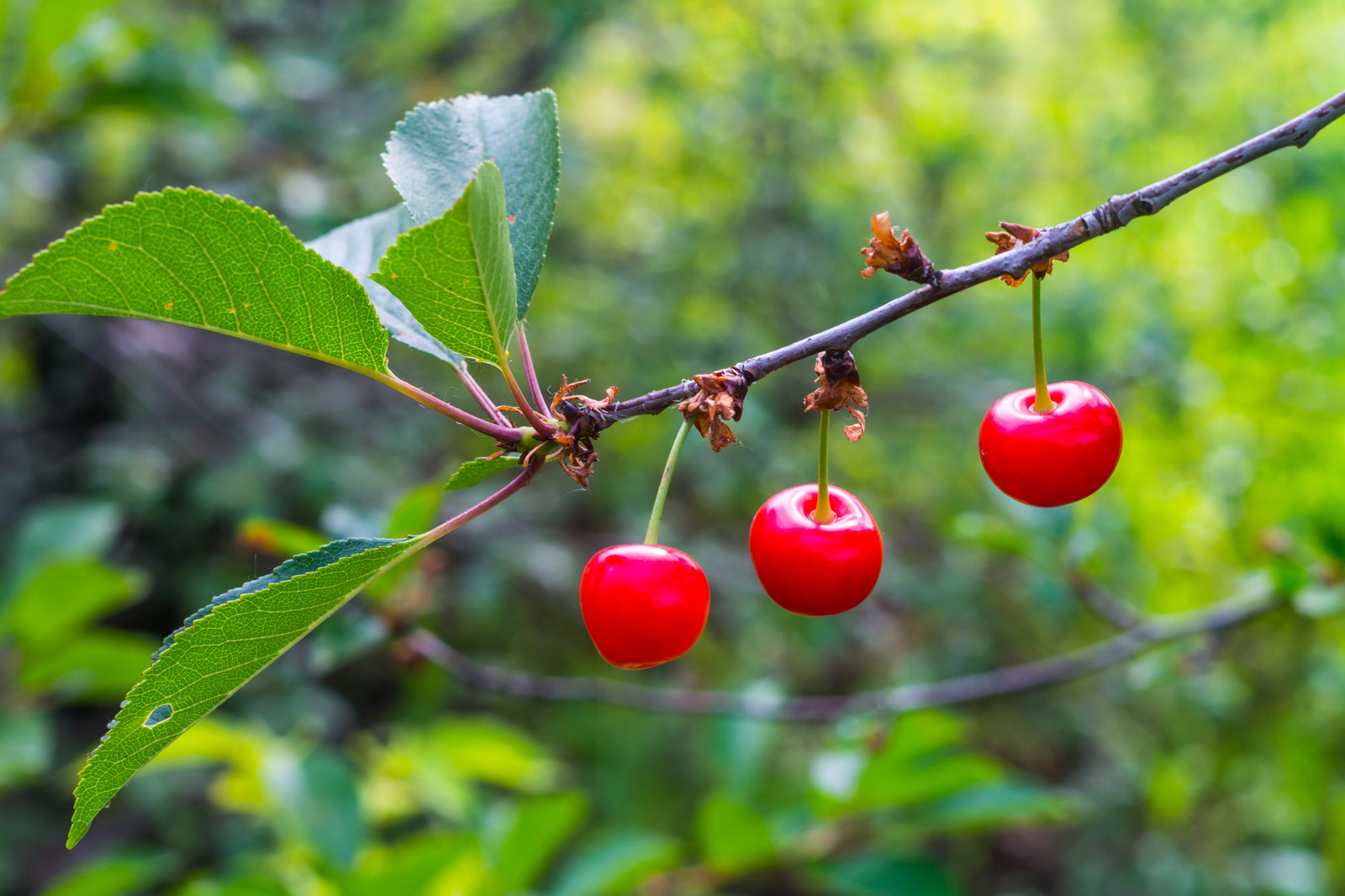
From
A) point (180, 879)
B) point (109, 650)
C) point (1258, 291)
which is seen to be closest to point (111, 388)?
point (180, 879)

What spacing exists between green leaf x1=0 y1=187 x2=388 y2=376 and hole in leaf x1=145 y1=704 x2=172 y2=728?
359 mm

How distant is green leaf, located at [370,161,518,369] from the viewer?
2.67 ft

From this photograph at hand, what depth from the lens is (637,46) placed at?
4324mm

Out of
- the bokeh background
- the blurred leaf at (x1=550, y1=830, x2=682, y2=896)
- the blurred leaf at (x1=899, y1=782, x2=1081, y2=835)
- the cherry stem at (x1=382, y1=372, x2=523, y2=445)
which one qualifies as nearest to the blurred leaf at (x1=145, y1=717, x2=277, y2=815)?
the bokeh background

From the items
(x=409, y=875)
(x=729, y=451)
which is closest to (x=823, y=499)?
(x=409, y=875)

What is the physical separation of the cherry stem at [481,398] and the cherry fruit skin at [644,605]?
0.65ft

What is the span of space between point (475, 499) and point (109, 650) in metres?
1.79

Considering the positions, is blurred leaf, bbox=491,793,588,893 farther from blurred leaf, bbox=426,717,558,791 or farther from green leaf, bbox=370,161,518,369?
green leaf, bbox=370,161,518,369

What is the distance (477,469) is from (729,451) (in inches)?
106

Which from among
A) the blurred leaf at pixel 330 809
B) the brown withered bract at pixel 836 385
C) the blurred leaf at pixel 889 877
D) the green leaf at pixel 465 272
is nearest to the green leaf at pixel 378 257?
the green leaf at pixel 465 272

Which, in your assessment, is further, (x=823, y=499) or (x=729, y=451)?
(x=729, y=451)

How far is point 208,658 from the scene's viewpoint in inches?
32.3

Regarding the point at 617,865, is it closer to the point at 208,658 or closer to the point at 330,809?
the point at 330,809

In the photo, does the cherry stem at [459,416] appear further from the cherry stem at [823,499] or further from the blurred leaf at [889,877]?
the blurred leaf at [889,877]
